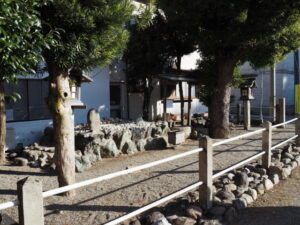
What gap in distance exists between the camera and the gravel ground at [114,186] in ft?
15.0

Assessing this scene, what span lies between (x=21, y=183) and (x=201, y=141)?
272 centimetres

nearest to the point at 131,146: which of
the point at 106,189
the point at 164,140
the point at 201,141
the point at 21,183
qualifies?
the point at 164,140

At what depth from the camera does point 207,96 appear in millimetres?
→ 13156

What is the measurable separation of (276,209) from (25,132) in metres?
7.74

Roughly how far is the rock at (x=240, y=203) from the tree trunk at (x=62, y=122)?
2727mm

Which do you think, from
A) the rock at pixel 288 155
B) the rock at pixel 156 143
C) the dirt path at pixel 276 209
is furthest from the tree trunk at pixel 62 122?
the rock at pixel 288 155

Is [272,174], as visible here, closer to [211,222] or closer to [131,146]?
[211,222]

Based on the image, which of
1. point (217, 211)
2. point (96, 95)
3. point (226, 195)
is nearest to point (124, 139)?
point (96, 95)

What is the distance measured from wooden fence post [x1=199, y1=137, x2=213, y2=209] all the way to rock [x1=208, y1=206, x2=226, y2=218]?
0.41ft

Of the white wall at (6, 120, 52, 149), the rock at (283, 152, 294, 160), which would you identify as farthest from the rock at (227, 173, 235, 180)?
the white wall at (6, 120, 52, 149)

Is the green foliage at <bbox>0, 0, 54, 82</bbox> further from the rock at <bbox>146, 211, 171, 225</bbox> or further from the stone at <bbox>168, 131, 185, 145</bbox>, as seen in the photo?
the stone at <bbox>168, 131, 185, 145</bbox>

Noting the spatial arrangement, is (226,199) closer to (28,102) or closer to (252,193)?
(252,193)

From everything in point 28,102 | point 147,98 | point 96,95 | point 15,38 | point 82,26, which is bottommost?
point 28,102

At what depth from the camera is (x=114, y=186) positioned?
19.2 feet
